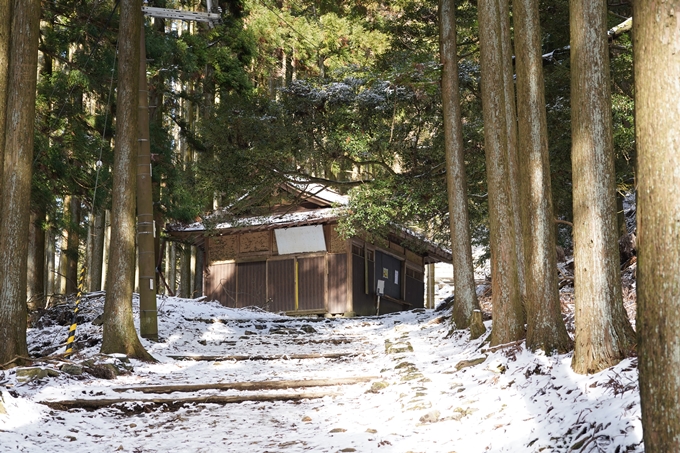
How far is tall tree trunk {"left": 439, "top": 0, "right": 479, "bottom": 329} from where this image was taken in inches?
520

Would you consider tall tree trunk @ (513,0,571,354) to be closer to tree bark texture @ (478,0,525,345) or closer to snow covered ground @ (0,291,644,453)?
snow covered ground @ (0,291,644,453)

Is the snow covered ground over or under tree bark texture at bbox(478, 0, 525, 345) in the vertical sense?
under

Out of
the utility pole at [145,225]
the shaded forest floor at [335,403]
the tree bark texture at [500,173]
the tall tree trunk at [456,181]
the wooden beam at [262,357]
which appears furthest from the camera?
the tall tree trunk at [456,181]

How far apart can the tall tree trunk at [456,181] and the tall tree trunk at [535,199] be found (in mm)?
5212

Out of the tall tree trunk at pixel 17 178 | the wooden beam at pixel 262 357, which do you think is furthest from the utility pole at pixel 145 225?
the tall tree trunk at pixel 17 178

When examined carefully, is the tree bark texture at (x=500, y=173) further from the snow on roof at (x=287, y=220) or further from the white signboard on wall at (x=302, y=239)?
the white signboard on wall at (x=302, y=239)

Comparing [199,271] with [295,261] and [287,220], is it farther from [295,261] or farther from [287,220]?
[287,220]

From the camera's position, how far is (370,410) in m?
7.16

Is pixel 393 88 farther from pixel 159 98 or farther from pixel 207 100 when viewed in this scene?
pixel 207 100

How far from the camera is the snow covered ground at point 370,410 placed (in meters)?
4.91

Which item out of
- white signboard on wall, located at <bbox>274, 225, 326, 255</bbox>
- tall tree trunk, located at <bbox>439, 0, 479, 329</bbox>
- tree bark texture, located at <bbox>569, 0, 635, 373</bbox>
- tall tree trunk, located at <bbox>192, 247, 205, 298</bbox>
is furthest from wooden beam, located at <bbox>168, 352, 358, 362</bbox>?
tall tree trunk, located at <bbox>192, 247, 205, 298</bbox>

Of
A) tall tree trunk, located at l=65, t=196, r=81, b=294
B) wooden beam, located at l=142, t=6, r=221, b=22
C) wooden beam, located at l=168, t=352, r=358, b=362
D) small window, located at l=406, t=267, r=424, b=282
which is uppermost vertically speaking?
wooden beam, located at l=142, t=6, r=221, b=22

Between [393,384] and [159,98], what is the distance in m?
15.6

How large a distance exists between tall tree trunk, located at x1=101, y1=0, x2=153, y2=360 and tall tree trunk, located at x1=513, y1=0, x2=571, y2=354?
6694 mm
